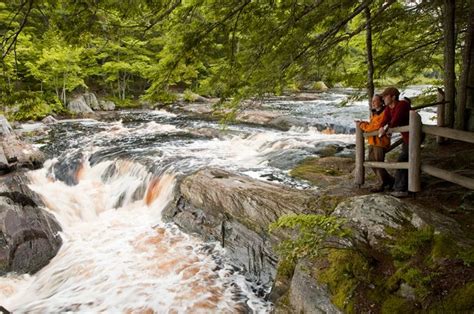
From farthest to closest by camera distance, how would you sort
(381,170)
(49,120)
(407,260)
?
(49,120), (381,170), (407,260)

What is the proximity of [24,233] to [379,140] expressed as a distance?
849cm

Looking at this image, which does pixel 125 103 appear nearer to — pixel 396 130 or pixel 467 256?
pixel 396 130

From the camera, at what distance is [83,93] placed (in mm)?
30344

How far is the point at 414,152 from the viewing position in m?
5.51

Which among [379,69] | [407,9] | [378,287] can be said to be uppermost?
[407,9]

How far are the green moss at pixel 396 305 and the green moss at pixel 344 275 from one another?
1.22 ft

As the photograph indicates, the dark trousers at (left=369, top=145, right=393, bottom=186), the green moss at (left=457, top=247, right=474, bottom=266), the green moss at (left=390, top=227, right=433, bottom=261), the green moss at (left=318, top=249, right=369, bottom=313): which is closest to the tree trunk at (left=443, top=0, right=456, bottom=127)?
the dark trousers at (left=369, top=145, right=393, bottom=186)

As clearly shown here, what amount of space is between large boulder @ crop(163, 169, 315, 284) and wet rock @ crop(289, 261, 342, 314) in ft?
5.99

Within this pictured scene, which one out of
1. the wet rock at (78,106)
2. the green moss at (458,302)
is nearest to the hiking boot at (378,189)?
the green moss at (458,302)

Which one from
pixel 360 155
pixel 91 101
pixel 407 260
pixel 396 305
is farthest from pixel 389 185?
pixel 91 101

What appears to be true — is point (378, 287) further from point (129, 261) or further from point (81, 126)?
point (81, 126)

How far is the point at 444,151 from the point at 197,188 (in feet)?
19.6

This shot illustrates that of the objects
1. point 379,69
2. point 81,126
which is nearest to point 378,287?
point 379,69

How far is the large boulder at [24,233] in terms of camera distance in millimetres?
8312
